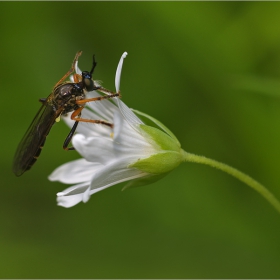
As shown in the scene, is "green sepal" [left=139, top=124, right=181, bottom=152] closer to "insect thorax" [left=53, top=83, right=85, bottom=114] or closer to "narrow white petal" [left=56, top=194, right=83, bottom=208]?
"narrow white petal" [left=56, top=194, right=83, bottom=208]

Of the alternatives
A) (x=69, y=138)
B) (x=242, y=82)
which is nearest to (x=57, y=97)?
(x=69, y=138)

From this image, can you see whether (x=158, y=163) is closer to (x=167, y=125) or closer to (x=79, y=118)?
(x=79, y=118)

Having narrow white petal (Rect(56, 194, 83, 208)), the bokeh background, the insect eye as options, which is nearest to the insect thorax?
the insect eye

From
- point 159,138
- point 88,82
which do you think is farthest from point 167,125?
point 159,138

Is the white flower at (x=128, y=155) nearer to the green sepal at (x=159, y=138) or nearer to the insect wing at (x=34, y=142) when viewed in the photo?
the green sepal at (x=159, y=138)

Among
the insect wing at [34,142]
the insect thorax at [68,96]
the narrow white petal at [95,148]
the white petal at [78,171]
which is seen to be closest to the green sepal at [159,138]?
the narrow white petal at [95,148]
